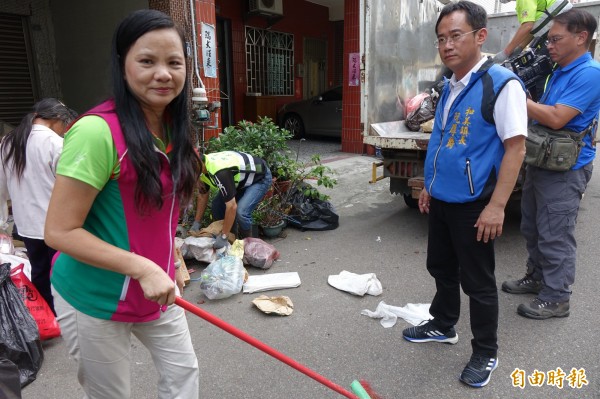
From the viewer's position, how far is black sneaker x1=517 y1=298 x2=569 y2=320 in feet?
9.74

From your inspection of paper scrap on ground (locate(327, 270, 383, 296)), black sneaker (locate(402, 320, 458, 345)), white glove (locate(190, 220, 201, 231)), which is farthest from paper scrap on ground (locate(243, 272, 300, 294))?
black sneaker (locate(402, 320, 458, 345))

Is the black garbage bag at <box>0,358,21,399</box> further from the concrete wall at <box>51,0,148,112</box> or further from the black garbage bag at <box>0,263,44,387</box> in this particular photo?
the concrete wall at <box>51,0,148,112</box>

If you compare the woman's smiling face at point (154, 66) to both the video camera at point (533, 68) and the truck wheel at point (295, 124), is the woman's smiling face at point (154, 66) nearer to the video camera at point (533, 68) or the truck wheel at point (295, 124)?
the video camera at point (533, 68)

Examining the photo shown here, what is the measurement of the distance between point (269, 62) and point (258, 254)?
8.39m

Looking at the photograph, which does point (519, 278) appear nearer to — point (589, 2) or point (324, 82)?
point (589, 2)

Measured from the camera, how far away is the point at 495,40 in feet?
21.4

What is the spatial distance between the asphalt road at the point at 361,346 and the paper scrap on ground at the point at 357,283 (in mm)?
48

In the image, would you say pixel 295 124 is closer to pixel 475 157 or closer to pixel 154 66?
pixel 475 157

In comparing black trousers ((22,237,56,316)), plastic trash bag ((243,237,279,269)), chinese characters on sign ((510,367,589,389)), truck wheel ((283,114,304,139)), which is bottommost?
chinese characters on sign ((510,367,589,389))

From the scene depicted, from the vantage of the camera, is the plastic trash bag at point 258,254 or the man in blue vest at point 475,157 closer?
the man in blue vest at point 475,157

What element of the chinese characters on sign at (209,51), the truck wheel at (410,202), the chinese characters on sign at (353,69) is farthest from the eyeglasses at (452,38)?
the chinese characters on sign at (353,69)

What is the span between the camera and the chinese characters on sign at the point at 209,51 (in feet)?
17.8

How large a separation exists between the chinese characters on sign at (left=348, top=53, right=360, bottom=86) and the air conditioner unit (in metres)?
2.35

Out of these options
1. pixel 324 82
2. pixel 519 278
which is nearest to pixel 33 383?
pixel 519 278
